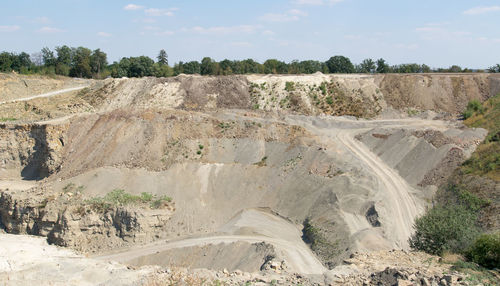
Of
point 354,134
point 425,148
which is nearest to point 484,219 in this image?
point 425,148

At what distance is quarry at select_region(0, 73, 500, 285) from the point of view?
2636 cm

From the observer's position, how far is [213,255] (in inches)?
1151

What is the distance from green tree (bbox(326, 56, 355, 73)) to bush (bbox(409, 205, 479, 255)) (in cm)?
5657

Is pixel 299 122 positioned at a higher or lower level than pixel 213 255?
higher

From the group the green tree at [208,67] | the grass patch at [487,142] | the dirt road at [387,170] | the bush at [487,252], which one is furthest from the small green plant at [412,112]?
the green tree at [208,67]

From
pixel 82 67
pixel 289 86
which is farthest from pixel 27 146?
pixel 82 67

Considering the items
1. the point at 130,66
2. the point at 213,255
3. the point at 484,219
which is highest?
the point at 130,66

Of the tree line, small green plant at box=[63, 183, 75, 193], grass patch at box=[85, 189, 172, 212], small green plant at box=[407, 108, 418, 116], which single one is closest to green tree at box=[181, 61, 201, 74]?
the tree line

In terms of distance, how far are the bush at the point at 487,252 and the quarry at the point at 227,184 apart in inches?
79.7

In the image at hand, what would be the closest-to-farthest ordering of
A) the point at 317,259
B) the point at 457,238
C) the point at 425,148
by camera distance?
the point at 457,238 < the point at 317,259 < the point at 425,148

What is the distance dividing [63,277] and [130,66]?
2065 inches

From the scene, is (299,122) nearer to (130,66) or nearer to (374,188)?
(374,188)

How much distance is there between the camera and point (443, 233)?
24.4m

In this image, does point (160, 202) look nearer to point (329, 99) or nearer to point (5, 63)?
point (329, 99)
